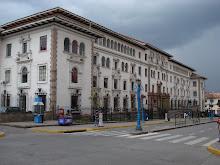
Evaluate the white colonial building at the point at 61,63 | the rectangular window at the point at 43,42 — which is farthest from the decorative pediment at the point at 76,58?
the rectangular window at the point at 43,42

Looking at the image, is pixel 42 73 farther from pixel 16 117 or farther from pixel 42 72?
pixel 16 117

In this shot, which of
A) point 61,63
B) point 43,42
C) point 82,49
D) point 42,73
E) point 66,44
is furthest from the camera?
point 82,49

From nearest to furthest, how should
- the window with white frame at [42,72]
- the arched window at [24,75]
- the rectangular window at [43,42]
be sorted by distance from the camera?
the window with white frame at [42,72] → the rectangular window at [43,42] → the arched window at [24,75]

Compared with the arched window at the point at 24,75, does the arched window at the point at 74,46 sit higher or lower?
higher

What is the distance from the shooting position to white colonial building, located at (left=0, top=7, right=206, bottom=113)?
99.9 ft

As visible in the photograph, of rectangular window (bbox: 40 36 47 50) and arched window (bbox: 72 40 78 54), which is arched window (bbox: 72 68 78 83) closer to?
arched window (bbox: 72 40 78 54)

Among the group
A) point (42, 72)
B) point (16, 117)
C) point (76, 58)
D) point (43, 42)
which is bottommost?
point (16, 117)

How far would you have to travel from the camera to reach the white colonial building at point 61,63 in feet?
99.9

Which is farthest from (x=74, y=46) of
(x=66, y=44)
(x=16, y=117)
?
(x=16, y=117)

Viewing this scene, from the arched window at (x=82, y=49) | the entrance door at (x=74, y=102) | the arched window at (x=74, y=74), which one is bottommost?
the entrance door at (x=74, y=102)

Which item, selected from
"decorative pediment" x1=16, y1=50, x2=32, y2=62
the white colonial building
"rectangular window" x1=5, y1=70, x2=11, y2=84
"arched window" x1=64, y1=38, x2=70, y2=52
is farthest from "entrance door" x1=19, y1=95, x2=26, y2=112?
"arched window" x1=64, y1=38, x2=70, y2=52

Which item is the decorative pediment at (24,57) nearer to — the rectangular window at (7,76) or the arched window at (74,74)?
the rectangular window at (7,76)

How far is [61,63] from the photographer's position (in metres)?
31.0

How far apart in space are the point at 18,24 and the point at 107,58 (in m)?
15.7
